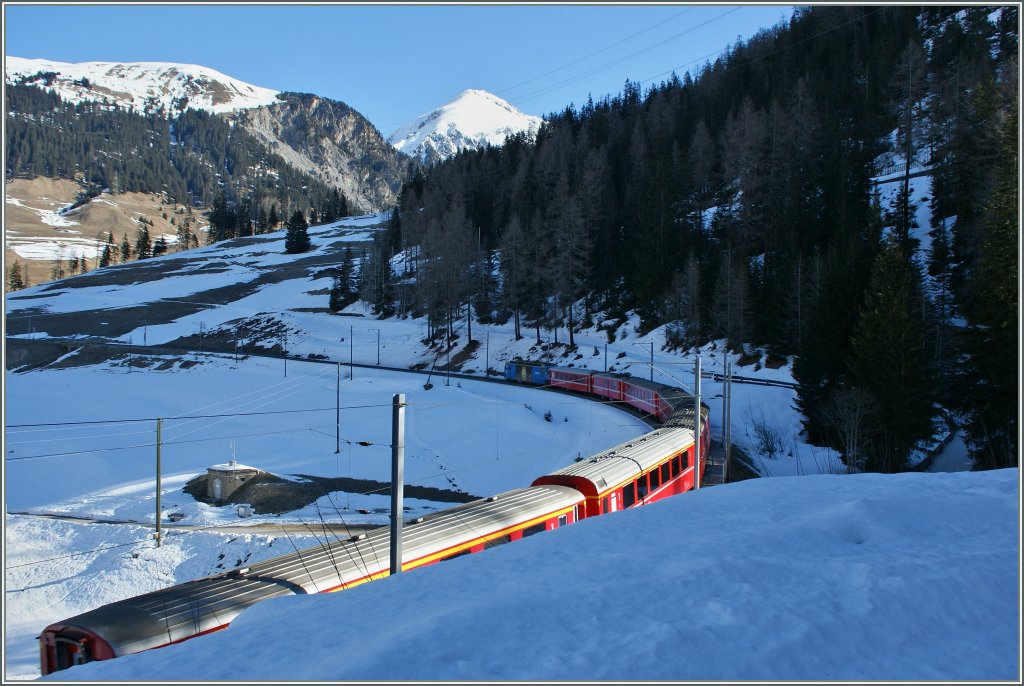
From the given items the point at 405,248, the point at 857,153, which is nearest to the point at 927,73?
the point at 857,153

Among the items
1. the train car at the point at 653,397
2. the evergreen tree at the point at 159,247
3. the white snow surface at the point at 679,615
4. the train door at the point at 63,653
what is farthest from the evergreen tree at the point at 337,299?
the evergreen tree at the point at 159,247

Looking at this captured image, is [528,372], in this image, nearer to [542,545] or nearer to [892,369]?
[892,369]

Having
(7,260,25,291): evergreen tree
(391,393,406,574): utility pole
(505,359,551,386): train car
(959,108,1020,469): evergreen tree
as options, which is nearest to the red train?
(391,393,406,574): utility pole

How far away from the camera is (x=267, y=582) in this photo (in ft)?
32.6

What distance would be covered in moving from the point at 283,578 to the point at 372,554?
1.76 m

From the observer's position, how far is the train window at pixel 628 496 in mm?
17812

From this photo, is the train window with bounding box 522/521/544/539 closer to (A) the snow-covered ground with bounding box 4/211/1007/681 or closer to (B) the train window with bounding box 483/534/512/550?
(B) the train window with bounding box 483/534/512/550

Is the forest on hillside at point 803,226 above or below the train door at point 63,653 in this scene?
above

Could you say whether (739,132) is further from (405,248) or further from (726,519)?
(726,519)

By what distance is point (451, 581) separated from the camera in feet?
25.1

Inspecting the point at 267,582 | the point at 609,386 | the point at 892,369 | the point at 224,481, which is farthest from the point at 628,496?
the point at 609,386

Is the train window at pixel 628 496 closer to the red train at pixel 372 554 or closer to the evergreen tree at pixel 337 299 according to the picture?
the red train at pixel 372 554

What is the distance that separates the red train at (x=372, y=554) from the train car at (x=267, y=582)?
0.05 feet

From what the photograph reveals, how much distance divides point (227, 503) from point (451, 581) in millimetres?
24457
